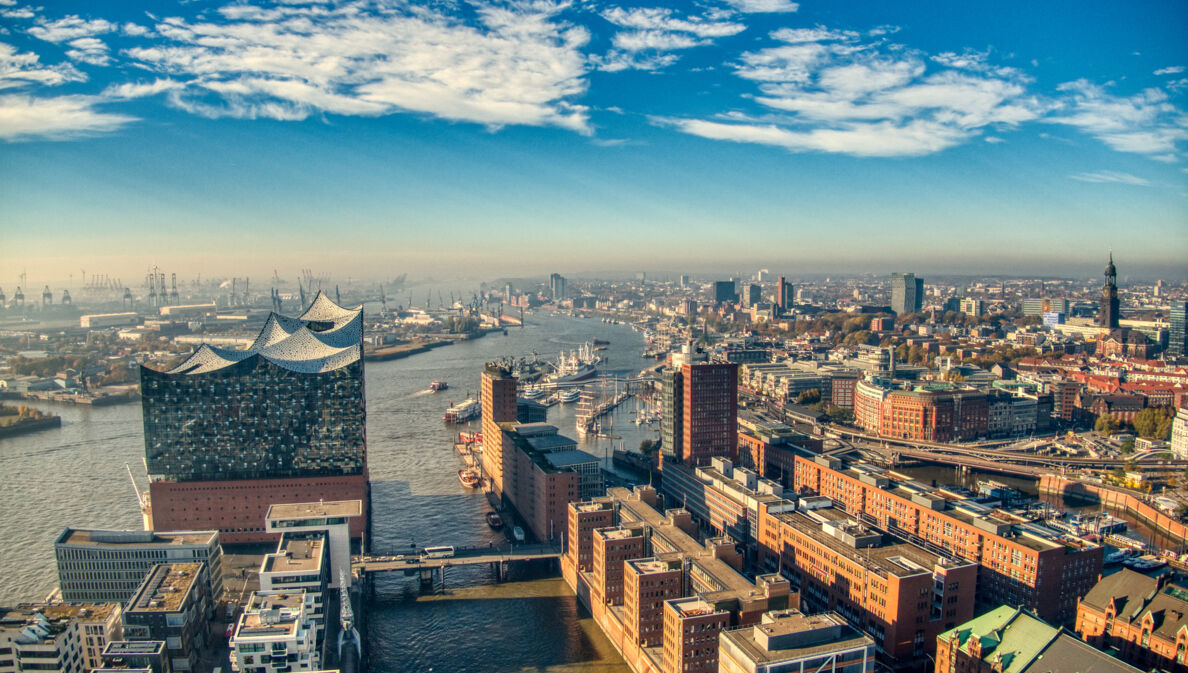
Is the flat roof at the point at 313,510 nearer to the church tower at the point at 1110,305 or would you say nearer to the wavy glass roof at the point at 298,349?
the wavy glass roof at the point at 298,349

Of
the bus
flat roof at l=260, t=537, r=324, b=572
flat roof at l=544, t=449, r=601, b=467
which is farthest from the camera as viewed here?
flat roof at l=544, t=449, r=601, b=467

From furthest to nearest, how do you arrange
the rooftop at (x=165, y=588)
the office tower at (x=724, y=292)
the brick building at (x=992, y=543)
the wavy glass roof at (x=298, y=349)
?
1. the office tower at (x=724, y=292)
2. the wavy glass roof at (x=298, y=349)
3. the brick building at (x=992, y=543)
4. the rooftop at (x=165, y=588)

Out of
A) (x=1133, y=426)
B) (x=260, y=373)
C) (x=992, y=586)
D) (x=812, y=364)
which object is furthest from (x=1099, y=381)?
(x=260, y=373)

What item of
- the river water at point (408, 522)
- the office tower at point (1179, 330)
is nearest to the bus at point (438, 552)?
the river water at point (408, 522)

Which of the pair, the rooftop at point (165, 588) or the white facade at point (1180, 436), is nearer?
the rooftop at point (165, 588)

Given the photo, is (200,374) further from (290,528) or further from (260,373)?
(290,528)

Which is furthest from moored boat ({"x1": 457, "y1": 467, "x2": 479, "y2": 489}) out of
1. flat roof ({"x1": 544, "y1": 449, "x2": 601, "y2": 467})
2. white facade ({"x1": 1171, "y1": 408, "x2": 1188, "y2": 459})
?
white facade ({"x1": 1171, "y1": 408, "x2": 1188, "y2": 459})

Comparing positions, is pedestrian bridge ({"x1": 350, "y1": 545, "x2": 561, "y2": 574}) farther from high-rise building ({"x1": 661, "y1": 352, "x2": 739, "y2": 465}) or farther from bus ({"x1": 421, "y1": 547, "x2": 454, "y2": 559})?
high-rise building ({"x1": 661, "y1": 352, "x2": 739, "y2": 465})
